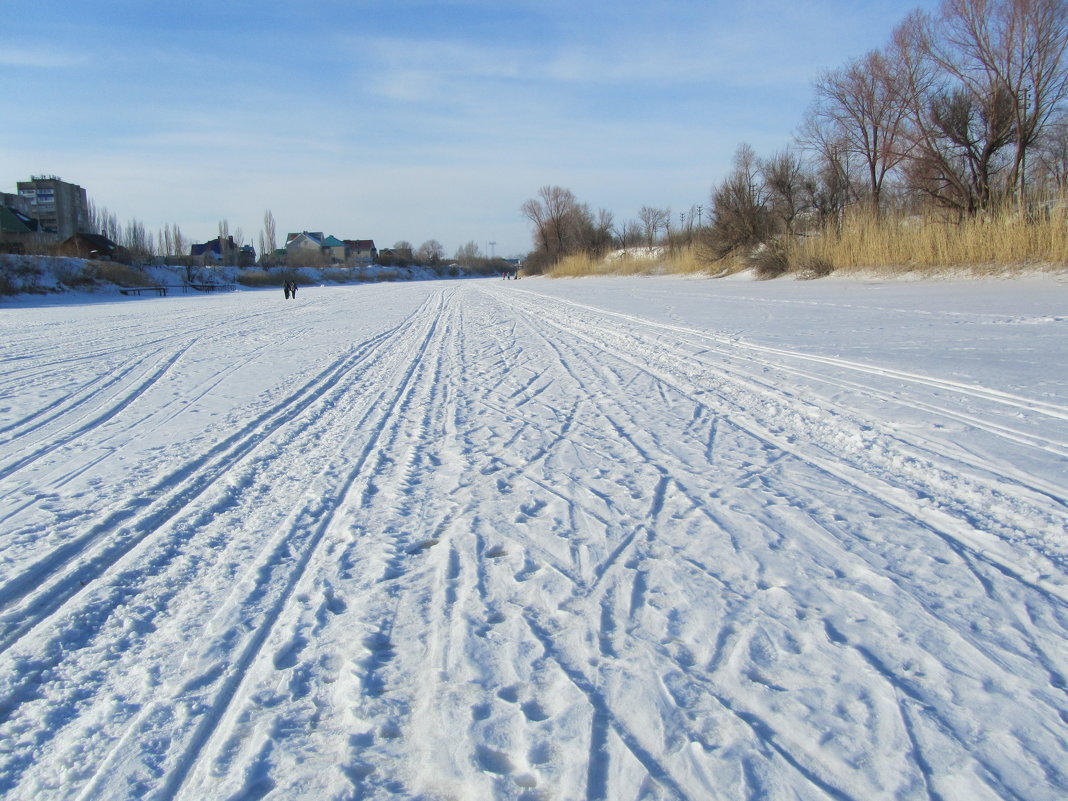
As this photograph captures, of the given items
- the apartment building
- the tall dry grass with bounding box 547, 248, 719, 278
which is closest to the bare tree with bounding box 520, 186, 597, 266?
the tall dry grass with bounding box 547, 248, 719, 278

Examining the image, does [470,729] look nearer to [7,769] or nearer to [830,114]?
[7,769]

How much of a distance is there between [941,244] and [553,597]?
17046 millimetres

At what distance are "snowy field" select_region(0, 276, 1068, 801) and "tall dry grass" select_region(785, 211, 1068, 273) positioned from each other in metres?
9.62

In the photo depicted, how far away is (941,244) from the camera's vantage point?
1594cm

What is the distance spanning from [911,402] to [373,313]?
1663 centimetres

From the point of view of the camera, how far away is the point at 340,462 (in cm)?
453

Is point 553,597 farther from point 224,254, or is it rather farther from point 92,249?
point 224,254

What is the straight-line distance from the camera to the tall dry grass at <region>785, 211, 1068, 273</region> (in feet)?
43.9

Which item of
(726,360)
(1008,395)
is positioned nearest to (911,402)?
(1008,395)

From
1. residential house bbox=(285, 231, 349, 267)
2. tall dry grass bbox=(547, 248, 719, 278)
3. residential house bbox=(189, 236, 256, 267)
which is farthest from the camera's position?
residential house bbox=(285, 231, 349, 267)

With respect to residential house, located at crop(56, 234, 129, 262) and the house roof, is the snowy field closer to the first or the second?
residential house, located at crop(56, 234, 129, 262)

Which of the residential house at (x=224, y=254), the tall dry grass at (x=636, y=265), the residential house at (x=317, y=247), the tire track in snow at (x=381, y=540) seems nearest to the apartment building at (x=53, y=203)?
the residential house at (x=224, y=254)

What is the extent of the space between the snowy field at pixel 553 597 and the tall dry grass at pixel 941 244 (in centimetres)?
962

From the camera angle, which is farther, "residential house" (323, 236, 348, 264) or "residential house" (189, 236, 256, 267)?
"residential house" (323, 236, 348, 264)
